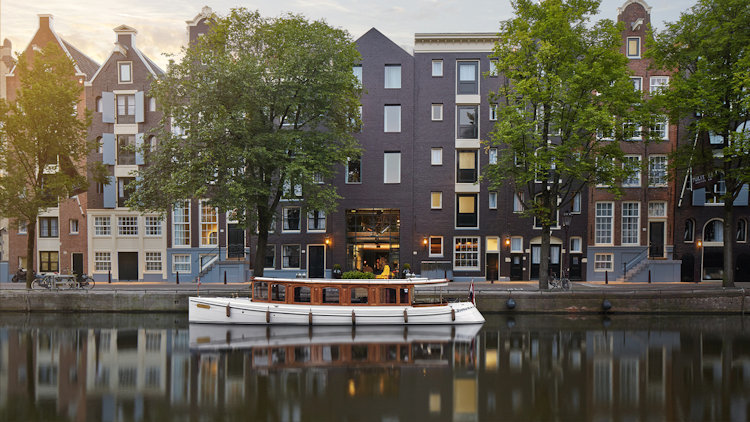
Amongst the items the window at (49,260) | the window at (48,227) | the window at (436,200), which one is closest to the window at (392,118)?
the window at (436,200)

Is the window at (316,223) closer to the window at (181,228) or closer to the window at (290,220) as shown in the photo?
the window at (290,220)

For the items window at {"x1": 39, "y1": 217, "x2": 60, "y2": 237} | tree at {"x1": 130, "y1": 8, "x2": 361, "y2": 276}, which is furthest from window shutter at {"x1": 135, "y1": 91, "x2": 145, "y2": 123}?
tree at {"x1": 130, "y1": 8, "x2": 361, "y2": 276}

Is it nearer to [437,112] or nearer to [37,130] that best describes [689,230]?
[437,112]

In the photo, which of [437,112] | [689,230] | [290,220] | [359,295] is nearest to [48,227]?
[290,220]

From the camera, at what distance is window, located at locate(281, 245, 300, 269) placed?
38125 mm

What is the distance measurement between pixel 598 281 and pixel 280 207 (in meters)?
24.9

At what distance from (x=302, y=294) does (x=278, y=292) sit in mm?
1294

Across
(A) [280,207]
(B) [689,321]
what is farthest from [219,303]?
(B) [689,321]

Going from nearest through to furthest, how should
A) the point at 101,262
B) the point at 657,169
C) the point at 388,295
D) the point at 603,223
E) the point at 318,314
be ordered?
the point at 318,314
the point at 388,295
the point at 657,169
the point at 603,223
the point at 101,262

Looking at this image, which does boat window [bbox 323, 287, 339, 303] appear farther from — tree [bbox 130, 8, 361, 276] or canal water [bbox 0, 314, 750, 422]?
tree [bbox 130, 8, 361, 276]

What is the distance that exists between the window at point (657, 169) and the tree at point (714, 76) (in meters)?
4.70

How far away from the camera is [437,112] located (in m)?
38.0

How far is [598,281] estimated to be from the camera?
3688cm

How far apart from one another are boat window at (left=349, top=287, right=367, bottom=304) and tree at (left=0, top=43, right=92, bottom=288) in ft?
60.3
